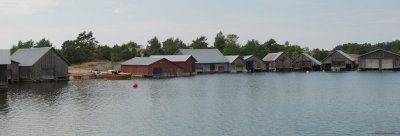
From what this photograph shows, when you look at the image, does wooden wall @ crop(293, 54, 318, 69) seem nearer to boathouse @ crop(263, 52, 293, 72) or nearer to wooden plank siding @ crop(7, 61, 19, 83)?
boathouse @ crop(263, 52, 293, 72)

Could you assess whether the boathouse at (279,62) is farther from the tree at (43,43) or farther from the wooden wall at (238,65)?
the tree at (43,43)

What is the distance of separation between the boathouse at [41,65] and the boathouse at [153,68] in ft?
58.0

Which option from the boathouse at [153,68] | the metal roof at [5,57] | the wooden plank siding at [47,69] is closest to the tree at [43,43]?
the boathouse at [153,68]

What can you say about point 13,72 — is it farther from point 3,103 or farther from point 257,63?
point 257,63

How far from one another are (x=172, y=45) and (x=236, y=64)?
3369 centimetres

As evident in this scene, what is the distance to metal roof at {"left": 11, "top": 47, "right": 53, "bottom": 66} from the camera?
6731 cm

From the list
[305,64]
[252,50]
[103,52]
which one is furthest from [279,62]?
[103,52]

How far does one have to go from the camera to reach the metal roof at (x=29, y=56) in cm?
6731

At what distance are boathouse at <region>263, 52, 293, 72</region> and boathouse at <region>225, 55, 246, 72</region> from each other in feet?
36.6

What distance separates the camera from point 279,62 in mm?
116750

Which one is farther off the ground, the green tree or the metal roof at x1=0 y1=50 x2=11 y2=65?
the green tree

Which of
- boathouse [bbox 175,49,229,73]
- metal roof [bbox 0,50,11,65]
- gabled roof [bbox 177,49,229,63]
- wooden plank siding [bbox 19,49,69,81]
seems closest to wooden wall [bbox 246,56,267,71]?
boathouse [bbox 175,49,229,73]

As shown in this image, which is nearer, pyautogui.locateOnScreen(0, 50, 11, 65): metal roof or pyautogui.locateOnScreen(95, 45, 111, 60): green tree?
pyautogui.locateOnScreen(0, 50, 11, 65): metal roof

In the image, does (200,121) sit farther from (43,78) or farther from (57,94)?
(43,78)
